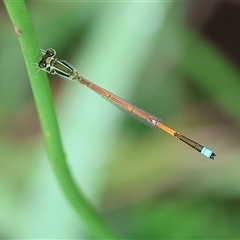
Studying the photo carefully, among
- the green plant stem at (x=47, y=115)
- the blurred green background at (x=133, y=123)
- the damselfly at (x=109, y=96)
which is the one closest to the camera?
the green plant stem at (x=47, y=115)

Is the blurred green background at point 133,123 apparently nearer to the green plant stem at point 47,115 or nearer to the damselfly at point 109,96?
the damselfly at point 109,96

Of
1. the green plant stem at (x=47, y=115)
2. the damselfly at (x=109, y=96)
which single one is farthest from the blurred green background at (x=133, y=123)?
the green plant stem at (x=47, y=115)

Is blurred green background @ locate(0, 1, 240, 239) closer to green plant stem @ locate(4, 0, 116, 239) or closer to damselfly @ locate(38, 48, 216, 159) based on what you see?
damselfly @ locate(38, 48, 216, 159)

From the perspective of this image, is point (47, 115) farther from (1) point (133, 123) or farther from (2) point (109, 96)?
(1) point (133, 123)

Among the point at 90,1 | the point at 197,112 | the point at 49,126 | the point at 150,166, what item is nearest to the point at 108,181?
the point at 150,166

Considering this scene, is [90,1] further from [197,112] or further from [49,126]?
[49,126]

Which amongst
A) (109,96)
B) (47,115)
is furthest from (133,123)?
(47,115)
